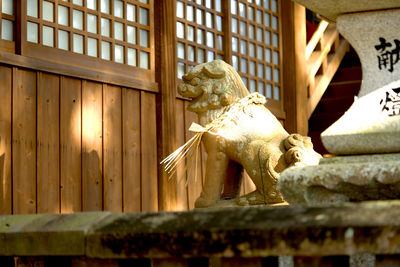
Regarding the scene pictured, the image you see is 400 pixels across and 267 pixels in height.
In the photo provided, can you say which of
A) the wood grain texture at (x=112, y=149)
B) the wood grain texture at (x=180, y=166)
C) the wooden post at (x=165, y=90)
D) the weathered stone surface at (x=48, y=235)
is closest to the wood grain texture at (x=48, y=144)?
the wood grain texture at (x=112, y=149)

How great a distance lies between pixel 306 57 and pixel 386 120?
629 centimetres

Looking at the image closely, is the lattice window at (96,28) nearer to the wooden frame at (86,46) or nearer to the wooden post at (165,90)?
the wooden frame at (86,46)

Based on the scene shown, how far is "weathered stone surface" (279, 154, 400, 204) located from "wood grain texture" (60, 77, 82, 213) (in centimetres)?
287

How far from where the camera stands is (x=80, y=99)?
607 cm

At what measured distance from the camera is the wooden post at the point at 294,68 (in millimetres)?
8977

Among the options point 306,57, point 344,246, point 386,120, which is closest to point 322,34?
point 306,57

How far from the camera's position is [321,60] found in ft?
32.5

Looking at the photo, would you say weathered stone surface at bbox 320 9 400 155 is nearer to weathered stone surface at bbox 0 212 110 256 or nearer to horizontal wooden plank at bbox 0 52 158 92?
weathered stone surface at bbox 0 212 110 256

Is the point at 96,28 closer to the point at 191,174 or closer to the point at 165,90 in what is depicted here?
the point at 165,90

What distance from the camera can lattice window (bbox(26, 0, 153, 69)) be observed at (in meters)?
5.81

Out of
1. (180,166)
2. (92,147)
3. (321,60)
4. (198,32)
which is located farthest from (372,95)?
(321,60)

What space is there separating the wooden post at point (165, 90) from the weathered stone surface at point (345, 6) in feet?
10.5

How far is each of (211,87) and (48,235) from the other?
330cm

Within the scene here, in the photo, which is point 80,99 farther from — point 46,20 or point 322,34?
point 322,34
